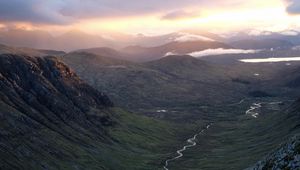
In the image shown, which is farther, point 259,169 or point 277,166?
point 259,169

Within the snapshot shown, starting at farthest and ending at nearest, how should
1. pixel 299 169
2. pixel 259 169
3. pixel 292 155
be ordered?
pixel 259 169, pixel 292 155, pixel 299 169

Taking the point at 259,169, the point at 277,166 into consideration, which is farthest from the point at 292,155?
the point at 259,169

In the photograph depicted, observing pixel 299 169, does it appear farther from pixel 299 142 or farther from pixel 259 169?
pixel 259 169

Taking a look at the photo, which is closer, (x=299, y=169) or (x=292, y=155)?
(x=299, y=169)

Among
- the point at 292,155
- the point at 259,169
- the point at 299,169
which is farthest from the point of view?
the point at 259,169

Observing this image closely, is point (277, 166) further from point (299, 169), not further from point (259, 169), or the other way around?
point (259, 169)

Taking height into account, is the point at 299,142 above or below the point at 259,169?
above

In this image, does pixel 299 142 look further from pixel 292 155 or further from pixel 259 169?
pixel 259 169

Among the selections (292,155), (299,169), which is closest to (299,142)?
(292,155)
